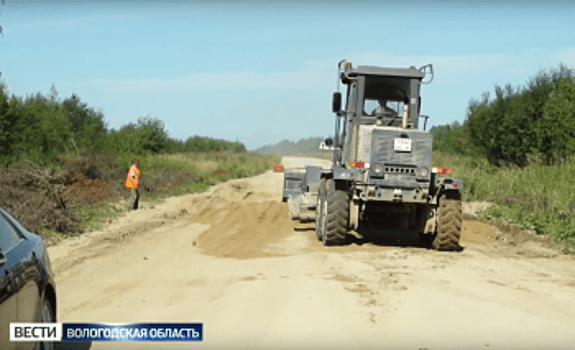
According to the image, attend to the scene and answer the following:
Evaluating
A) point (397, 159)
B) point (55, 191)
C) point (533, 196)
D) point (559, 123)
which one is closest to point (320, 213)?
point (397, 159)

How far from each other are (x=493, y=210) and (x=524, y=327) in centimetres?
1261

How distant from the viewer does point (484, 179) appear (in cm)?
2430

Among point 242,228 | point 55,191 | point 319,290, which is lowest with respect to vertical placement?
point 242,228

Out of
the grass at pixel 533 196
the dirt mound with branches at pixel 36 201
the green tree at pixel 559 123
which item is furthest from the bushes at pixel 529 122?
the dirt mound with branches at pixel 36 201

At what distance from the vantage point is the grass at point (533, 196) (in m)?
15.4

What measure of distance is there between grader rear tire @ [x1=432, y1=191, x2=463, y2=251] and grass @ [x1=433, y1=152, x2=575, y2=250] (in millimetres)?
2447

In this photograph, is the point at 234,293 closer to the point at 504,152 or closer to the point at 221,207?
the point at 221,207

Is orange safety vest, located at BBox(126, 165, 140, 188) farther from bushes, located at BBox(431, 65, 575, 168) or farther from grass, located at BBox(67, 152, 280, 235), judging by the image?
bushes, located at BBox(431, 65, 575, 168)

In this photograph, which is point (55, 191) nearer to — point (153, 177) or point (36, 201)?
point (36, 201)

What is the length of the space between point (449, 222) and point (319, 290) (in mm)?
5193

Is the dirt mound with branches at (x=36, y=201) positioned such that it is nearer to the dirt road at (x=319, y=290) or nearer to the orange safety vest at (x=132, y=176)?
the dirt road at (x=319, y=290)

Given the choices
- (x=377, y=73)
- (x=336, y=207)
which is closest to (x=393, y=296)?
(x=336, y=207)

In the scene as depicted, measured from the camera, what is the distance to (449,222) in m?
12.5

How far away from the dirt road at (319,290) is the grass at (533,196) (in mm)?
1731
